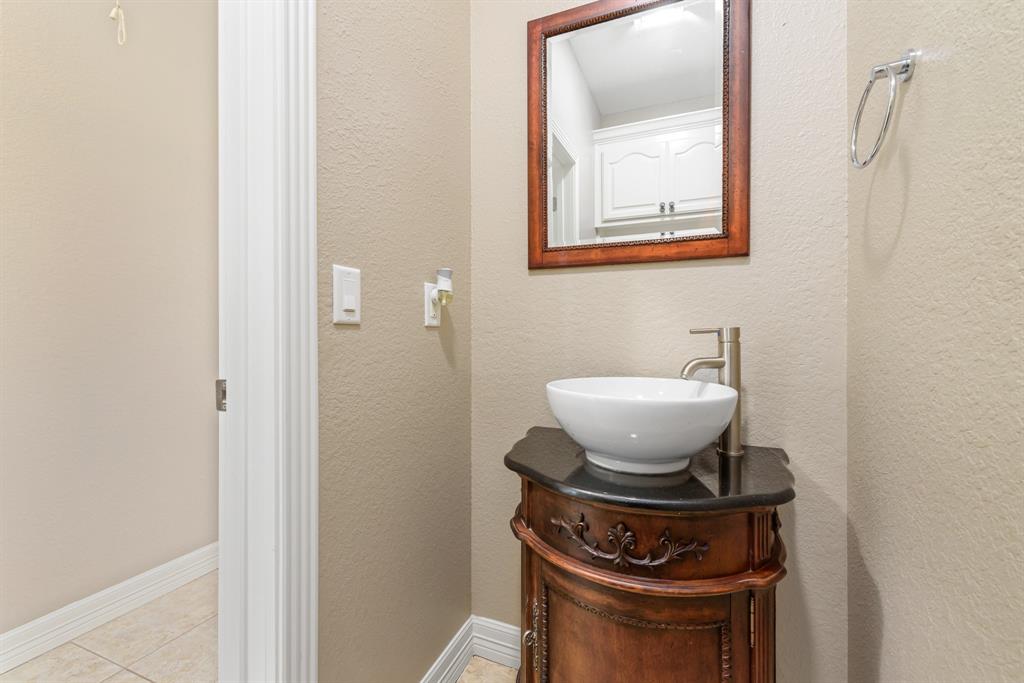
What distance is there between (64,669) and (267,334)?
148 centimetres

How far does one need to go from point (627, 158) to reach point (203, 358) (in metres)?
1.90

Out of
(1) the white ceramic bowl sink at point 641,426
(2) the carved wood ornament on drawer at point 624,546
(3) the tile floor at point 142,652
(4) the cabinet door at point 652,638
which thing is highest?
(1) the white ceramic bowl sink at point 641,426

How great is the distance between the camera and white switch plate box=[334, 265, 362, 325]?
0.85 metres

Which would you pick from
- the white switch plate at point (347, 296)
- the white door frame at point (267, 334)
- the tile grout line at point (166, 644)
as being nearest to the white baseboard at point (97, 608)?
the tile grout line at point (166, 644)

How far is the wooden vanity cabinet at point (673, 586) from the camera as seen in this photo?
710mm

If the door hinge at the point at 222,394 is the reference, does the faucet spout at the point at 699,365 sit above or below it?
above

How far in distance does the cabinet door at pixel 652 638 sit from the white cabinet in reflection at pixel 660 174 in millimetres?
862

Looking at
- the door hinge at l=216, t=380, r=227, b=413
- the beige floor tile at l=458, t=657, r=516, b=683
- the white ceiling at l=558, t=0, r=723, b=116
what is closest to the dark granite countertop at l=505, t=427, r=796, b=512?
the door hinge at l=216, t=380, r=227, b=413

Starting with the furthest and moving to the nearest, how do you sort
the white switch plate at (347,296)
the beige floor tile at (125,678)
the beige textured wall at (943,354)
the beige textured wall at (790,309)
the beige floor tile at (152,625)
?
the beige floor tile at (152,625)
the beige floor tile at (125,678)
the beige textured wall at (790,309)
the white switch plate at (347,296)
the beige textured wall at (943,354)

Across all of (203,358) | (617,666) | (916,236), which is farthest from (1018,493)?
(203,358)

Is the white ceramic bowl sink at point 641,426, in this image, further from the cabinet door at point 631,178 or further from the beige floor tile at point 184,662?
the beige floor tile at point 184,662

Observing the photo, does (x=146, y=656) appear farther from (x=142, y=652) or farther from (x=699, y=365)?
(x=699, y=365)

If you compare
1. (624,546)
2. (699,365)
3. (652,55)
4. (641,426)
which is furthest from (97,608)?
(652,55)

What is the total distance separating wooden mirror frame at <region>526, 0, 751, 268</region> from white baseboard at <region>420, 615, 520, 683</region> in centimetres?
113
